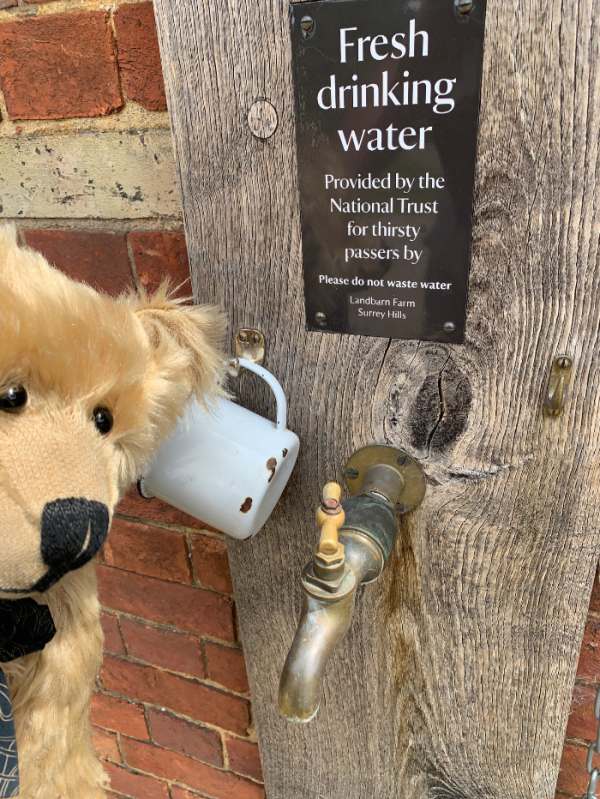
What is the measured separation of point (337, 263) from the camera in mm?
458

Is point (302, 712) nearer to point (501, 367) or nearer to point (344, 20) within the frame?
point (501, 367)

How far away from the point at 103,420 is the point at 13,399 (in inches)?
2.1

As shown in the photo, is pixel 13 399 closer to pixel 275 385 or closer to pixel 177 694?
pixel 275 385

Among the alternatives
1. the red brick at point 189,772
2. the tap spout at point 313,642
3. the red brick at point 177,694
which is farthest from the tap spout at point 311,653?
the red brick at point 189,772

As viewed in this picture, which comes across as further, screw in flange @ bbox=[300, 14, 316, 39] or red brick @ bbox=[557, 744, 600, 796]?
red brick @ bbox=[557, 744, 600, 796]

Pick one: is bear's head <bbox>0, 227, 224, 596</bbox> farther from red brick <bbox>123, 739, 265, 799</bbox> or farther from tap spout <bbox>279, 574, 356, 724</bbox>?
red brick <bbox>123, 739, 265, 799</bbox>

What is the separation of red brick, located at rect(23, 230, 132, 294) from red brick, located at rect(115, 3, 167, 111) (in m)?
0.13

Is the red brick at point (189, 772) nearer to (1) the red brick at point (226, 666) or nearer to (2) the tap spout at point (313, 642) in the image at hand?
(1) the red brick at point (226, 666)

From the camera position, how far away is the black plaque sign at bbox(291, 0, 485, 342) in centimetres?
37

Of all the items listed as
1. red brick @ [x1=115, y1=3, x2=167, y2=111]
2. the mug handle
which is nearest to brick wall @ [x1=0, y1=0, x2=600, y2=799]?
red brick @ [x1=115, y1=3, x2=167, y2=111]

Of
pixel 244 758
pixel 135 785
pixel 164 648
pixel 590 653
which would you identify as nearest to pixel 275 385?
pixel 590 653

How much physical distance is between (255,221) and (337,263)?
0.08 m

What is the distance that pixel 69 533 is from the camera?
0.32 meters

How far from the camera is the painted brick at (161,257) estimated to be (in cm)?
57
